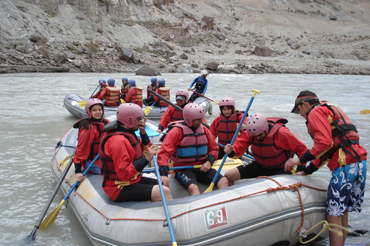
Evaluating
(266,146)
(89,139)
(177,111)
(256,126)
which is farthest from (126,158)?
(177,111)

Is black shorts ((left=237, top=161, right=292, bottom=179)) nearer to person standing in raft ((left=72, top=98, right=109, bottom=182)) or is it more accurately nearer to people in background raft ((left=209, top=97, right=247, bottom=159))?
people in background raft ((left=209, top=97, right=247, bottom=159))

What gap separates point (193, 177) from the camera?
10.9ft

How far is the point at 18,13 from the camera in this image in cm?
2147

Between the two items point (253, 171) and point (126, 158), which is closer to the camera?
point (126, 158)

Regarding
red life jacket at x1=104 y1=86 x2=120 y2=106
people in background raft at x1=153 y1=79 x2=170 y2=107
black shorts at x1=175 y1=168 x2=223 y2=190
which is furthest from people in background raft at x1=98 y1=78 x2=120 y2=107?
black shorts at x1=175 y1=168 x2=223 y2=190

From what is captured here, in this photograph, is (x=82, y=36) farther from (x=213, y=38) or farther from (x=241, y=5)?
(x=241, y=5)

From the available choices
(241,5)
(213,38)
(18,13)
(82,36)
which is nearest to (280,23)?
(241,5)

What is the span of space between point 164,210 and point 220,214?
1.45 ft

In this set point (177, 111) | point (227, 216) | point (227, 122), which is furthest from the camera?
point (177, 111)

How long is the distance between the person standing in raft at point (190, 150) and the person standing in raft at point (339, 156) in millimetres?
994

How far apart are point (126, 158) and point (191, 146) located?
36.5 inches

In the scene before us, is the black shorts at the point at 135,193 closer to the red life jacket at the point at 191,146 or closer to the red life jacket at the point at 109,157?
the red life jacket at the point at 109,157

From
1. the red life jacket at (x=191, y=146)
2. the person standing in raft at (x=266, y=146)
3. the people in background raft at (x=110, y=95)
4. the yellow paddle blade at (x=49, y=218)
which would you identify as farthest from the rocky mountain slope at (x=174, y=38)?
the person standing in raft at (x=266, y=146)

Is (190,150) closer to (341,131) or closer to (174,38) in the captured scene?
(341,131)
